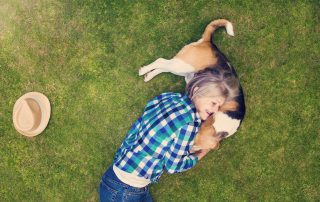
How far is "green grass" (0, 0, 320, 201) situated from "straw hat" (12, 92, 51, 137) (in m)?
0.16

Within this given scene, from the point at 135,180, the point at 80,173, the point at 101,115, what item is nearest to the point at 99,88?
the point at 101,115

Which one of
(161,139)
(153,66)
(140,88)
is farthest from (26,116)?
(161,139)

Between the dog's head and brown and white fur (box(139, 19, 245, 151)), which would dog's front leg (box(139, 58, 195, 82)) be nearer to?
brown and white fur (box(139, 19, 245, 151))

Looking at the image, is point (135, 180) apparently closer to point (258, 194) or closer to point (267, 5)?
point (258, 194)

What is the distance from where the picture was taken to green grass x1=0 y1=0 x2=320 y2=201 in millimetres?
6191

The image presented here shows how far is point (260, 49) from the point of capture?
6.19 metres

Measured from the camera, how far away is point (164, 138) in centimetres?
473

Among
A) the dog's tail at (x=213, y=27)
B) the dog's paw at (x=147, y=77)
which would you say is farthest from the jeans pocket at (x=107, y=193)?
the dog's tail at (x=213, y=27)

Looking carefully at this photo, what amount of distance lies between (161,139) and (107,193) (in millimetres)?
1163

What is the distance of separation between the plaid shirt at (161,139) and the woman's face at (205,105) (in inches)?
3.8

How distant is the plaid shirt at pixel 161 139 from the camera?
186 inches

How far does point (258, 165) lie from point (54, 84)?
332 centimetres

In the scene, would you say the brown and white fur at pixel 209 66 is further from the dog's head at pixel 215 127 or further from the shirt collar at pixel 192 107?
the shirt collar at pixel 192 107

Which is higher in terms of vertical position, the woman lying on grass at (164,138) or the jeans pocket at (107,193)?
the woman lying on grass at (164,138)
